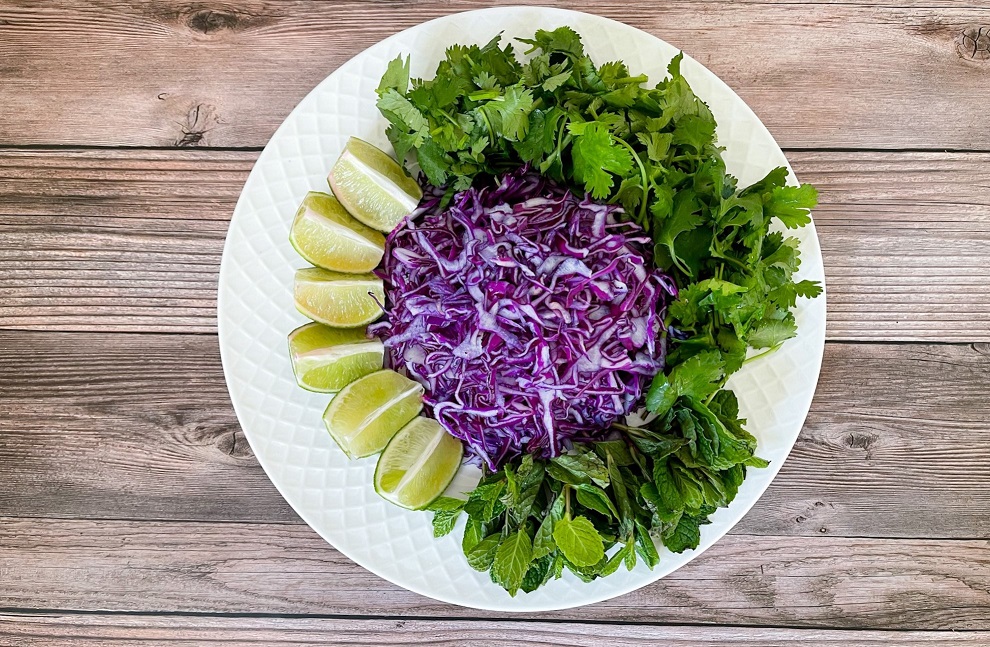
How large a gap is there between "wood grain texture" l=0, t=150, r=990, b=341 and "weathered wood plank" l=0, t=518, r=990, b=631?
2.08 feet

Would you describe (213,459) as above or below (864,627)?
above

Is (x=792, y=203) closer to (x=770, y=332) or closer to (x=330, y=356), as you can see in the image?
(x=770, y=332)

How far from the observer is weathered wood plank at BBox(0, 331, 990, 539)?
6.57ft

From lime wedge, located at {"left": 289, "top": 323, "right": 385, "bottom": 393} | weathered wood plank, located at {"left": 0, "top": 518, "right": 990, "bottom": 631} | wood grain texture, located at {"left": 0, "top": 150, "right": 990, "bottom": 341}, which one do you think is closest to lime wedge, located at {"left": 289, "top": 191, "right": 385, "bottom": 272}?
lime wedge, located at {"left": 289, "top": 323, "right": 385, "bottom": 393}

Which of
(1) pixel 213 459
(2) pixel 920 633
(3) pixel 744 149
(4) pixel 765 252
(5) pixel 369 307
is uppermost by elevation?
(3) pixel 744 149

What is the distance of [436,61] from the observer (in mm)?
1684

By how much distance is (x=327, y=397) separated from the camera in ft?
5.48

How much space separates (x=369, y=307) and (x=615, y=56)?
0.88 m

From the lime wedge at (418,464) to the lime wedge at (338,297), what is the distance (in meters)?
0.30

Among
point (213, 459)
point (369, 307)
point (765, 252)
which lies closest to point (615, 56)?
point (765, 252)

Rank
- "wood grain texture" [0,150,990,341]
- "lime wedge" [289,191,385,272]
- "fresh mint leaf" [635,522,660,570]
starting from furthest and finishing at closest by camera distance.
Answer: "wood grain texture" [0,150,990,341] → "lime wedge" [289,191,385,272] → "fresh mint leaf" [635,522,660,570]

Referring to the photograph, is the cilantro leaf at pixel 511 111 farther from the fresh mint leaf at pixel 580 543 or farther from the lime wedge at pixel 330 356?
the fresh mint leaf at pixel 580 543

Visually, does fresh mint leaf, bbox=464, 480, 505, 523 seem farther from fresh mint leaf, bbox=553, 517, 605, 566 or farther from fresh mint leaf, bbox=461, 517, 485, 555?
fresh mint leaf, bbox=553, 517, 605, 566

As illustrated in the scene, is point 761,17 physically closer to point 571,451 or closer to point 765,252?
point 765,252
